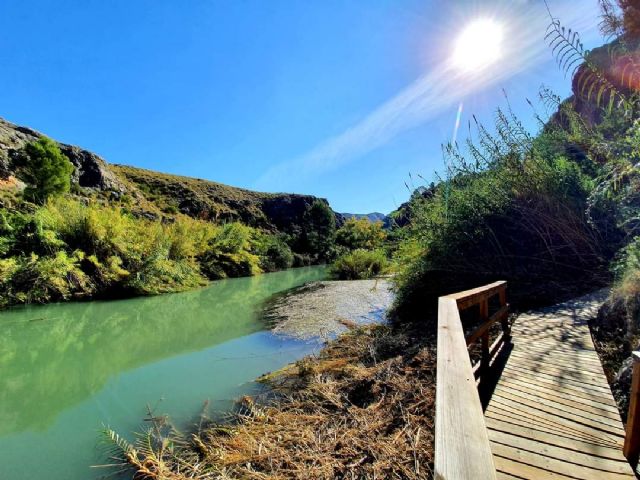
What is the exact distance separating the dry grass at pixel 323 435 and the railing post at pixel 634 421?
88 centimetres

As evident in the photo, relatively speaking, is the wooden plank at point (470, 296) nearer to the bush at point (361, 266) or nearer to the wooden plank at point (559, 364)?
the wooden plank at point (559, 364)

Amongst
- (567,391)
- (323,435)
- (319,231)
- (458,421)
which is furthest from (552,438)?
(319,231)

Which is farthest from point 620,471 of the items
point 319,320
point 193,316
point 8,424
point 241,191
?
point 241,191

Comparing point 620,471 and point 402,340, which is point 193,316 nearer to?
point 402,340

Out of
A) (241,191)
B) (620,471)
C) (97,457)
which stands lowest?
(620,471)

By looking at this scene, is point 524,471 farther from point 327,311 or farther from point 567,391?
point 327,311

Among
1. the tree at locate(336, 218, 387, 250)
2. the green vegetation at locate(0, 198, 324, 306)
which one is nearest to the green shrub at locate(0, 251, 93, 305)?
the green vegetation at locate(0, 198, 324, 306)

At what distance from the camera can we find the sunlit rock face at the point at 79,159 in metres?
23.3

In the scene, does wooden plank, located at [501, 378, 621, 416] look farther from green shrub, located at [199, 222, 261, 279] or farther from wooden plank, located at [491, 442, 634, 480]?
green shrub, located at [199, 222, 261, 279]

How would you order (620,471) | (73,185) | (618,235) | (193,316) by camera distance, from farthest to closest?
(73,185) < (193,316) < (618,235) < (620,471)

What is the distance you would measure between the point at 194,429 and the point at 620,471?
2.67 metres

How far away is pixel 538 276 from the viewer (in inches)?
195

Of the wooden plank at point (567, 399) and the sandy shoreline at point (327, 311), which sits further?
the sandy shoreline at point (327, 311)

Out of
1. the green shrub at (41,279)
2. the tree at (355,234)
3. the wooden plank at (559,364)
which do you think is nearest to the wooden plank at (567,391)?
the wooden plank at (559,364)
